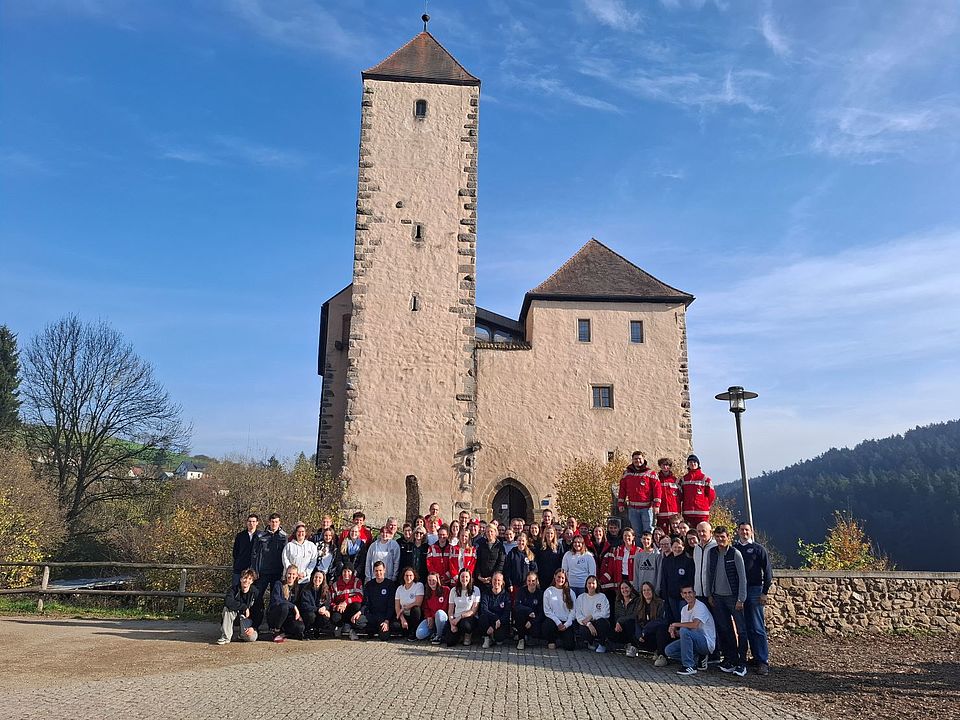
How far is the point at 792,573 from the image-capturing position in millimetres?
9734

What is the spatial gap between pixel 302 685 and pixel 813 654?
588cm

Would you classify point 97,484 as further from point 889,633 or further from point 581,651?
point 889,633

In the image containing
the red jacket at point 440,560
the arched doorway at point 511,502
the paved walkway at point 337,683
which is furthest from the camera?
the arched doorway at point 511,502

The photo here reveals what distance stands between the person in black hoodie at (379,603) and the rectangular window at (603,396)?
46.4 ft

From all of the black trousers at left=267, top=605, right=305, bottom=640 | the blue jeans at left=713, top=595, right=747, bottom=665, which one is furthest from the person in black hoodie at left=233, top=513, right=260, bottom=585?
the blue jeans at left=713, top=595, right=747, bottom=665

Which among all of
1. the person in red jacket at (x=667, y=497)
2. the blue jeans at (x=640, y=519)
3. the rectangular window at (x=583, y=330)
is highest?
the rectangular window at (x=583, y=330)

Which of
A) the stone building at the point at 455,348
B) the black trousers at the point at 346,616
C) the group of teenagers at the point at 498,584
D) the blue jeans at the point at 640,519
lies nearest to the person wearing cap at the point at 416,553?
the group of teenagers at the point at 498,584

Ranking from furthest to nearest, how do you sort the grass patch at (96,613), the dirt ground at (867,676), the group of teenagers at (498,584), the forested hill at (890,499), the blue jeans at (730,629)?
the forested hill at (890,499)
the grass patch at (96,613)
the group of teenagers at (498,584)
the blue jeans at (730,629)
the dirt ground at (867,676)

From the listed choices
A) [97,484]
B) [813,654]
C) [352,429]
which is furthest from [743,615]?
[97,484]

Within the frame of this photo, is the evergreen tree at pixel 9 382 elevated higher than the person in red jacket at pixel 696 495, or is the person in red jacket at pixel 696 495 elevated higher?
the evergreen tree at pixel 9 382

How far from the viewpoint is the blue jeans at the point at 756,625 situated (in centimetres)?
738

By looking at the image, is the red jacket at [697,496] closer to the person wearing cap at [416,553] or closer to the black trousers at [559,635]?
the black trousers at [559,635]

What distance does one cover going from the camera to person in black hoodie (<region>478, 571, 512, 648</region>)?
861cm

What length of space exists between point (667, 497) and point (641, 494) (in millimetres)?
406
